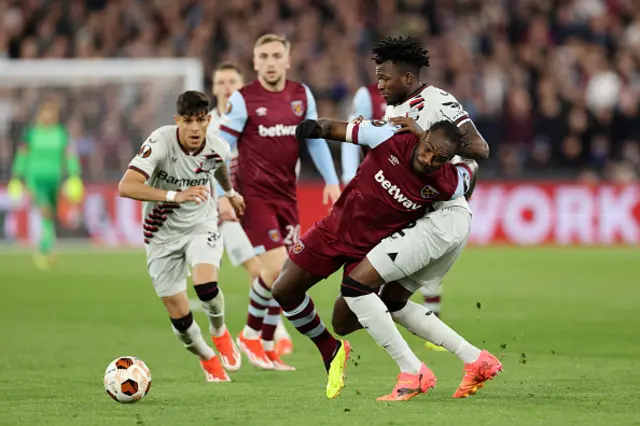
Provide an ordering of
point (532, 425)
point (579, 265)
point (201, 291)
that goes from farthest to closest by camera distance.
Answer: point (579, 265) < point (201, 291) < point (532, 425)

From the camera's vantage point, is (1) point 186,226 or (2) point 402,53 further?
(1) point 186,226

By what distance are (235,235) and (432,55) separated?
14.4m

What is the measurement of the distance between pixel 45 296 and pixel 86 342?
4138 millimetres

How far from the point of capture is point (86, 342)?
10.5 meters

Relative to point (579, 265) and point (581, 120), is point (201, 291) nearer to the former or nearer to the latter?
point (579, 265)

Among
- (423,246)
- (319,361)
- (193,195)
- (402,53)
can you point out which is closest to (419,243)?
(423,246)

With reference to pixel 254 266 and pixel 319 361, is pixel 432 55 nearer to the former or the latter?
pixel 254 266

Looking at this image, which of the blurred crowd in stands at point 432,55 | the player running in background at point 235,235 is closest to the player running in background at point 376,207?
the player running in background at point 235,235

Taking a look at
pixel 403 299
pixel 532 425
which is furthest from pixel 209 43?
pixel 532 425

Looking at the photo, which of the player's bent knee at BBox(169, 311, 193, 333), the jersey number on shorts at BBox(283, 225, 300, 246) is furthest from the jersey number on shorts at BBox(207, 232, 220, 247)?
the jersey number on shorts at BBox(283, 225, 300, 246)

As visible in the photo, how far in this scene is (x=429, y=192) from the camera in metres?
7.02

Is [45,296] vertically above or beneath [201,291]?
beneath

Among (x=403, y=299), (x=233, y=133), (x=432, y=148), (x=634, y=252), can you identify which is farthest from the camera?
(x=634, y=252)

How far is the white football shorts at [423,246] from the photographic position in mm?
6973
